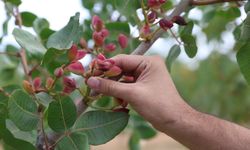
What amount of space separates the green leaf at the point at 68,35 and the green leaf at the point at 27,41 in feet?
0.15

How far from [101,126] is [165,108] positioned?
0.12 meters

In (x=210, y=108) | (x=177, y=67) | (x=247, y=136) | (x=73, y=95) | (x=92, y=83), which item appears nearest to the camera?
(x=92, y=83)

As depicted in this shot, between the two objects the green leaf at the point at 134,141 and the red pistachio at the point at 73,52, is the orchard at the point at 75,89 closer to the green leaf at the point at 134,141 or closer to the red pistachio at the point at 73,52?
the red pistachio at the point at 73,52

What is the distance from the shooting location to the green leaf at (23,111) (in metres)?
0.87

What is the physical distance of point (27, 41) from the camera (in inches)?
39.8

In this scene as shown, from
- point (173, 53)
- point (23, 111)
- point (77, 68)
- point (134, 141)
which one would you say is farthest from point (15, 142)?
point (134, 141)

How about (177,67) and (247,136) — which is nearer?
(247,136)

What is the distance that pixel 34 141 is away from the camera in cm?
100

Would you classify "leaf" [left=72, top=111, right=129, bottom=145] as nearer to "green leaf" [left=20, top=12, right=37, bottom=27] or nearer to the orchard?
the orchard

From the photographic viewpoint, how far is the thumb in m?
0.88

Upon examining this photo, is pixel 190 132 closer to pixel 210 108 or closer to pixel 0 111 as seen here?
pixel 0 111

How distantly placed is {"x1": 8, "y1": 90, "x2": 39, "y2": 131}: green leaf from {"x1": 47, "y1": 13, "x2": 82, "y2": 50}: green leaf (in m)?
0.12

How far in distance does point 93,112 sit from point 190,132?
0.18 metres

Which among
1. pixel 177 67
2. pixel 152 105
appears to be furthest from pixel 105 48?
pixel 177 67
